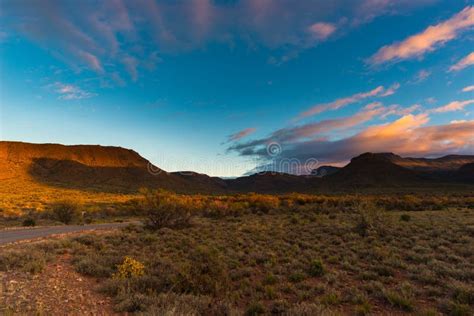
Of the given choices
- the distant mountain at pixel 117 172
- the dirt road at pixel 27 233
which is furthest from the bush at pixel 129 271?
the distant mountain at pixel 117 172

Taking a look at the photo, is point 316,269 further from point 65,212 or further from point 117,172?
point 117,172

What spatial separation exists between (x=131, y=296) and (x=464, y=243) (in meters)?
14.1

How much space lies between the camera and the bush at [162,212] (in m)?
19.6

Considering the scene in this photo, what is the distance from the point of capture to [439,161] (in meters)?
181

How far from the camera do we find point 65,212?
25.8 metres

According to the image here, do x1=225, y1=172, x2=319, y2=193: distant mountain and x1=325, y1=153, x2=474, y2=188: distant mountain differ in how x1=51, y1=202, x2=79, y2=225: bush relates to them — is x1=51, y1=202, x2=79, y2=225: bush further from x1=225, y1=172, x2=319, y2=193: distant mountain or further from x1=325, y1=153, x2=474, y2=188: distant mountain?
x1=225, y1=172, x2=319, y2=193: distant mountain

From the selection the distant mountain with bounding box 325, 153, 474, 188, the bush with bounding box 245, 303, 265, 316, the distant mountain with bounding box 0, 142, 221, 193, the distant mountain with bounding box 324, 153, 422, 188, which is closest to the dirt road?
the bush with bounding box 245, 303, 265, 316

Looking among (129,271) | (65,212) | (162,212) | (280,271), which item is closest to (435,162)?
(162,212)

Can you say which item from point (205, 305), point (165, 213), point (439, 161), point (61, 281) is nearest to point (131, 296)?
point (205, 305)

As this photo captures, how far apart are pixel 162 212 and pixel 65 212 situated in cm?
1280

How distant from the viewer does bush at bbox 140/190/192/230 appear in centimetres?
1964

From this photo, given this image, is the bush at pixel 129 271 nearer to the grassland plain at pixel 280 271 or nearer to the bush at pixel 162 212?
the grassland plain at pixel 280 271

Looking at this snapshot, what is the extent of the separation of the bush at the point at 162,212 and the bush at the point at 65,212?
1092 cm

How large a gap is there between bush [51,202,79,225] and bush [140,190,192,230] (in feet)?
35.8
